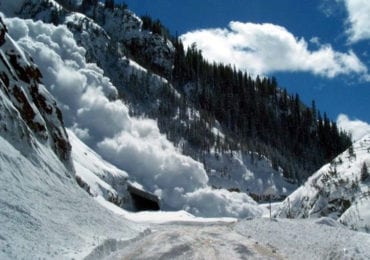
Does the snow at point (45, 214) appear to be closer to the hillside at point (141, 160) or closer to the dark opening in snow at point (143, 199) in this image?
the hillside at point (141, 160)

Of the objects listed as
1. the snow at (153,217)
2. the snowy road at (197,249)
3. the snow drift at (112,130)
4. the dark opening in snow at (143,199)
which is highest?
the snow drift at (112,130)

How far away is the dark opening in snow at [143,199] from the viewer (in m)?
61.4

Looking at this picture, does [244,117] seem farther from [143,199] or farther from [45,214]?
[45,214]

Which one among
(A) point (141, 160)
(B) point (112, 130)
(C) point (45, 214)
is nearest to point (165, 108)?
Answer: (B) point (112, 130)

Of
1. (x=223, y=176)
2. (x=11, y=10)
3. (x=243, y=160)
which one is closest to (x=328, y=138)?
(x=243, y=160)

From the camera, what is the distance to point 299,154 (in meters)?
120

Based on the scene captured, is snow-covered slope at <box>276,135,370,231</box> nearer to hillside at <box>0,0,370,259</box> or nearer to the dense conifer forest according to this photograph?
hillside at <box>0,0,370,259</box>

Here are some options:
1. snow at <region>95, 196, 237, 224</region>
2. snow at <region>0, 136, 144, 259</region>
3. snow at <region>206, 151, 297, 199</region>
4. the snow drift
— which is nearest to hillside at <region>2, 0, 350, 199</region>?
snow at <region>206, 151, 297, 199</region>

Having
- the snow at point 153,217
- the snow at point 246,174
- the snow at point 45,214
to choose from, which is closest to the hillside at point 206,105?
the snow at point 246,174

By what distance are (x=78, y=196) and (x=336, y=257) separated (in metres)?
14.5

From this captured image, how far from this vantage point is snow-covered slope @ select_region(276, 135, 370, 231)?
2800 cm

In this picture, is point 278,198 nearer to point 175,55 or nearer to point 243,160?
point 243,160

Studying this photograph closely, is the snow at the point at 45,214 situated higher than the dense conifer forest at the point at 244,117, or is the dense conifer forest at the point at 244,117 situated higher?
the dense conifer forest at the point at 244,117

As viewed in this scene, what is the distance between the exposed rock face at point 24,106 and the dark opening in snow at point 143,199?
2347 cm
